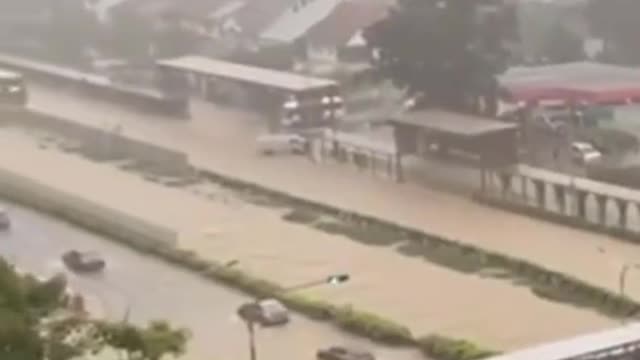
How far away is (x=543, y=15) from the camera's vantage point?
1253cm

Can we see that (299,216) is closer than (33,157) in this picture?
Yes

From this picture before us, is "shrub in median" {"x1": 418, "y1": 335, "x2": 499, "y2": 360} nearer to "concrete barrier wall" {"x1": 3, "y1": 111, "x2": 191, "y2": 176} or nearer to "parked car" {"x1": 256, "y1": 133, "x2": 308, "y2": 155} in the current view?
"concrete barrier wall" {"x1": 3, "y1": 111, "x2": 191, "y2": 176}

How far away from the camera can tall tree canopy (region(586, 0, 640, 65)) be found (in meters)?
11.4

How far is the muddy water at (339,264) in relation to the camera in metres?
6.01

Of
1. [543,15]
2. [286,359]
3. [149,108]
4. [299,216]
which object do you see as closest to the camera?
[286,359]

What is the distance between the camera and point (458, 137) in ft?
28.6

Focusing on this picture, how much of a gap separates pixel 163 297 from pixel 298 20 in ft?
21.1

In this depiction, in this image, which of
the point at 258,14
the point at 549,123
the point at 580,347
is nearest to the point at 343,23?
the point at 258,14

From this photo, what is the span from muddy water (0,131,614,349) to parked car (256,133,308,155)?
988 millimetres

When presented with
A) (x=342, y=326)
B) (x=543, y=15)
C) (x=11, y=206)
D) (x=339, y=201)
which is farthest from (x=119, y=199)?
(x=543, y=15)

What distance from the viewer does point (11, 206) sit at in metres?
8.67

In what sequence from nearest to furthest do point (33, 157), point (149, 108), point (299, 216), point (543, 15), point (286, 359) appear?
point (286, 359)
point (299, 216)
point (33, 157)
point (149, 108)
point (543, 15)

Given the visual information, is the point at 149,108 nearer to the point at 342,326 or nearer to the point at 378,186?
the point at 378,186

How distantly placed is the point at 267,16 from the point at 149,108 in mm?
2277
